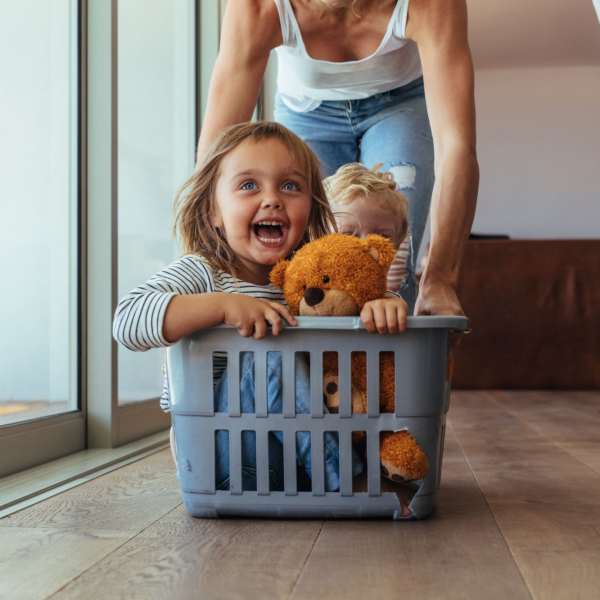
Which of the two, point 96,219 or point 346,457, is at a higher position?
point 96,219

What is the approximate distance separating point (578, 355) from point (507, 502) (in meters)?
3.18

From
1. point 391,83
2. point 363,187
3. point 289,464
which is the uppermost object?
point 391,83

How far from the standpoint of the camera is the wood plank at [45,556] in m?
0.88

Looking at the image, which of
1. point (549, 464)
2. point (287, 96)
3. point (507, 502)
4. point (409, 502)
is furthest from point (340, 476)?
point (287, 96)

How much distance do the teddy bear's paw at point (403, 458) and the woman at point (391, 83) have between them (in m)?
0.33

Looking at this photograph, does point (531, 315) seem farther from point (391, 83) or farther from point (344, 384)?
point (344, 384)

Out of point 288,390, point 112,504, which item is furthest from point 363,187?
point 112,504

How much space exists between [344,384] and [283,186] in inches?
13.7

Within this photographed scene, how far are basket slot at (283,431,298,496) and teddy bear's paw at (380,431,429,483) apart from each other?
0.39 feet

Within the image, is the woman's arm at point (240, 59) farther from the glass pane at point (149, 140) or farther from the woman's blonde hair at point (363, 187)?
the glass pane at point (149, 140)

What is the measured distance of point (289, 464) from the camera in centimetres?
117

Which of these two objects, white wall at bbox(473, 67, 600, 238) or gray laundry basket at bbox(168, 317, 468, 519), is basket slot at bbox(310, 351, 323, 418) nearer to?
gray laundry basket at bbox(168, 317, 468, 519)

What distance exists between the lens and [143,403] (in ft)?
7.48

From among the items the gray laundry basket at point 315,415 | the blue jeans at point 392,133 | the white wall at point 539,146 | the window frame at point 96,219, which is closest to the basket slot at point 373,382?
the gray laundry basket at point 315,415
